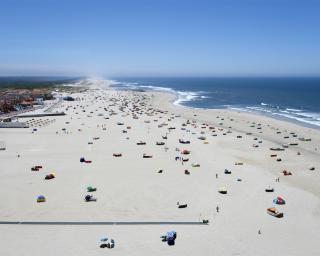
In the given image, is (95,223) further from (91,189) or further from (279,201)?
(279,201)

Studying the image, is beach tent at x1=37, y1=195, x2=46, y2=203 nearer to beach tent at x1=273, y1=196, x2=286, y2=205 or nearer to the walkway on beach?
the walkway on beach

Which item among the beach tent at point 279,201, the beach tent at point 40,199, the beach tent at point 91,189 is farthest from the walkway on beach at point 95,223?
the beach tent at point 279,201

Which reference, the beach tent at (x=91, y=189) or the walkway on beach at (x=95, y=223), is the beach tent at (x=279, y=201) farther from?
the beach tent at (x=91, y=189)

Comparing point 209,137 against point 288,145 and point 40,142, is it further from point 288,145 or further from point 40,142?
point 40,142

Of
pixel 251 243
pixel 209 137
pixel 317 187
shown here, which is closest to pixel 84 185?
pixel 251 243

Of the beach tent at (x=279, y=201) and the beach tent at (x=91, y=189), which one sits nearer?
the beach tent at (x=279, y=201)

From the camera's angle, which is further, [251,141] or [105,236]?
[251,141]

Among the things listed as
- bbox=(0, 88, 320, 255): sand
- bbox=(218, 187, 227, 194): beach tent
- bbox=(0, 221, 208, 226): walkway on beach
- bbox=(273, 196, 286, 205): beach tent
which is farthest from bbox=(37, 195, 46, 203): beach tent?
bbox=(273, 196, 286, 205): beach tent

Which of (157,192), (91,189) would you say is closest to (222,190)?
(157,192)
